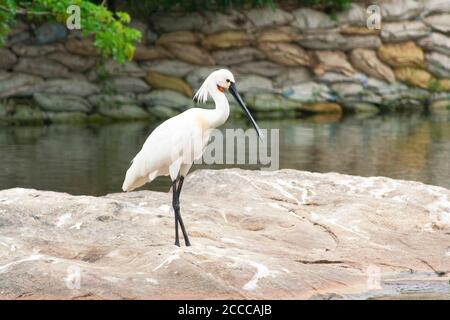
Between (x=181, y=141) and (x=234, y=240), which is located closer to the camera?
(x=181, y=141)

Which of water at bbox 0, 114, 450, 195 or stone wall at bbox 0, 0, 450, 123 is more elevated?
stone wall at bbox 0, 0, 450, 123

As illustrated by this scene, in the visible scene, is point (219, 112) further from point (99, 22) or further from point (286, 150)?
point (99, 22)

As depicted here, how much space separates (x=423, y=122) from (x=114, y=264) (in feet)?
75.5

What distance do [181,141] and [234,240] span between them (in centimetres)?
114

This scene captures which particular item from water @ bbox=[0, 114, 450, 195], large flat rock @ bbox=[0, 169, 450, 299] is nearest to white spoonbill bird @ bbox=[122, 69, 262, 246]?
large flat rock @ bbox=[0, 169, 450, 299]

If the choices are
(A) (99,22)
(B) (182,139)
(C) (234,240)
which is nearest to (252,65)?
(A) (99,22)

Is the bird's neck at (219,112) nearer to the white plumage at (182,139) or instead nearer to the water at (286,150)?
the white plumage at (182,139)

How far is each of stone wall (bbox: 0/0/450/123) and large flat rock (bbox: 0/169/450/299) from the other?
19238 mm

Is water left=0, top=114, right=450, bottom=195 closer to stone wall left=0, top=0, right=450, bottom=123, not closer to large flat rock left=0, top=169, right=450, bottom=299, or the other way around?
stone wall left=0, top=0, right=450, bottom=123

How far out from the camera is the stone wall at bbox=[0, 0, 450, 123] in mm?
31531

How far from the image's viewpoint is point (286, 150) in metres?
23.7

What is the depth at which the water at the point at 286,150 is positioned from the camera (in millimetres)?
19172

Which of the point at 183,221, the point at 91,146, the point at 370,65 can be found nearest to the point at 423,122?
the point at 370,65

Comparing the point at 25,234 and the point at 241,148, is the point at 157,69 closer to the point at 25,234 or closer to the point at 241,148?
the point at 241,148
